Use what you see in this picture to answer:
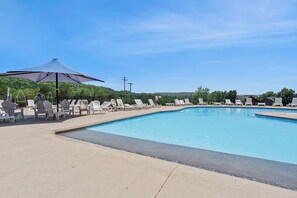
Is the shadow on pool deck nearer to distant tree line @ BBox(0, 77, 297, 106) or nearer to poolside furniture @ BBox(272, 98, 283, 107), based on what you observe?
distant tree line @ BBox(0, 77, 297, 106)

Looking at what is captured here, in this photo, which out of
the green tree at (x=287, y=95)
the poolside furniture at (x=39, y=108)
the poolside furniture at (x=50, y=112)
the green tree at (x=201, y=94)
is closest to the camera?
the poolside furniture at (x=50, y=112)

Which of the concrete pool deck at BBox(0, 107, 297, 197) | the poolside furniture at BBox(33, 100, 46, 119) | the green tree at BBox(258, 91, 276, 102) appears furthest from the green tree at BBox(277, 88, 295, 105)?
the poolside furniture at BBox(33, 100, 46, 119)

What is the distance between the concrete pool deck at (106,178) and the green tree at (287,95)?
748 inches

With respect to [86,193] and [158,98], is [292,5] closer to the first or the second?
[86,193]

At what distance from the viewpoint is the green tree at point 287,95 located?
17859mm

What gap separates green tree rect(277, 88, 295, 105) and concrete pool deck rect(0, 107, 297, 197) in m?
19.0

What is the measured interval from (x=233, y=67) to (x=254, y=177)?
708 inches

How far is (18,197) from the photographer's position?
81.9 inches

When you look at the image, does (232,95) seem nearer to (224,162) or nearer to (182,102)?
(182,102)

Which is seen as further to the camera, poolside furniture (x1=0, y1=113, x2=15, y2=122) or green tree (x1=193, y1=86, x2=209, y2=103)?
green tree (x1=193, y1=86, x2=209, y2=103)

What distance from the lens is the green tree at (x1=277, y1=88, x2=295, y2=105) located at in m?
17.9

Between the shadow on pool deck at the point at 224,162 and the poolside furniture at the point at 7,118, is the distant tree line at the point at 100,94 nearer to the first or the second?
the poolside furniture at the point at 7,118

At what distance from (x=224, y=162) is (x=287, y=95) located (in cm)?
1847

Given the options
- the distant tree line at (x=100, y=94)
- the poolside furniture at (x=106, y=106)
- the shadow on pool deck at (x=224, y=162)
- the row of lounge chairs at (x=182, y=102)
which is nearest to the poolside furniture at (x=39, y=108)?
the poolside furniture at (x=106, y=106)
